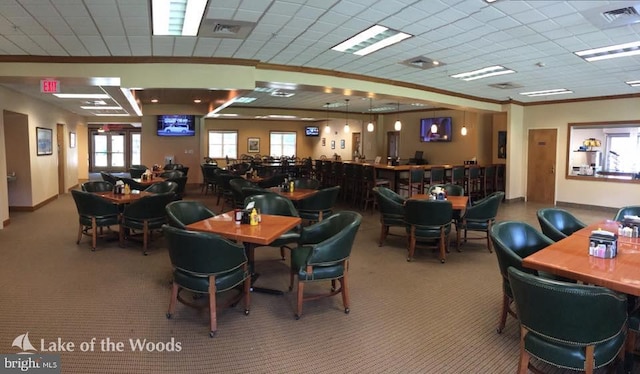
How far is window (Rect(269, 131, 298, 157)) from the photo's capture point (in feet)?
59.2

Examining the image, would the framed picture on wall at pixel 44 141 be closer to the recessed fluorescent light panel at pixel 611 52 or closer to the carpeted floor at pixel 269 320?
the carpeted floor at pixel 269 320

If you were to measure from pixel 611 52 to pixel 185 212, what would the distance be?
18.8 feet

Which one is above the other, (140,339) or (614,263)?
(614,263)

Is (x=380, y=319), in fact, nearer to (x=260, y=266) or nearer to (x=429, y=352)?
(x=429, y=352)

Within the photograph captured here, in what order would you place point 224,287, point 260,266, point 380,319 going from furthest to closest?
1. point 260,266
2. point 380,319
3. point 224,287

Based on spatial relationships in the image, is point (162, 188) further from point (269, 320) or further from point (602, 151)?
point (602, 151)

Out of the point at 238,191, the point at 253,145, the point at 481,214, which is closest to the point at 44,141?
the point at 238,191

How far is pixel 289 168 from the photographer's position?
12.8 meters

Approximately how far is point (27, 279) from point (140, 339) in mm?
2098

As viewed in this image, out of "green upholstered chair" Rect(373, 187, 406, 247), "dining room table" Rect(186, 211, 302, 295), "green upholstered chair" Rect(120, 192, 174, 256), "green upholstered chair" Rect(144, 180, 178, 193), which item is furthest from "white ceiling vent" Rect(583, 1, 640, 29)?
"green upholstered chair" Rect(144, 180, 178, 193)

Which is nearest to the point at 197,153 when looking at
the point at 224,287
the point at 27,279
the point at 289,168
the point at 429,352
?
the point at 289,168

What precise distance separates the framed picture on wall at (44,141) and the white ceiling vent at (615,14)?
10030 mm

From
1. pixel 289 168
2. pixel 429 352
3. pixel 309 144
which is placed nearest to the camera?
pixel 429 352

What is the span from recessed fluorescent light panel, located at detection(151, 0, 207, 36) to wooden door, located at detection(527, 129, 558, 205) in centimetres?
905
